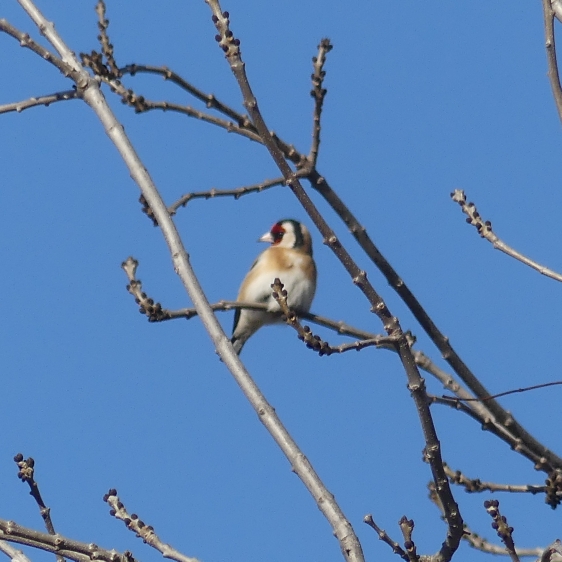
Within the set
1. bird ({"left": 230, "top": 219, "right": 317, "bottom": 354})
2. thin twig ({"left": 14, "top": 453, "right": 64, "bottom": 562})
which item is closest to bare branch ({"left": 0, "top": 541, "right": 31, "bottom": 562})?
thin twig ({"left": 14, "top": 453, "right": 64, "bottom": 562})

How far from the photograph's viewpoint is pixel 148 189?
9.19 feet

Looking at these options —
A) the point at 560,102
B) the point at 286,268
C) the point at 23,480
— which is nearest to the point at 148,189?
the point at 23,480

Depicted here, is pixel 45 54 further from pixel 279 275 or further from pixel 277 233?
pixel 277 233

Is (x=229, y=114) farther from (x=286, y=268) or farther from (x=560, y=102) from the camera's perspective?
(x=286, y=268)

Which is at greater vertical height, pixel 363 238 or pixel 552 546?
pixel 363 238

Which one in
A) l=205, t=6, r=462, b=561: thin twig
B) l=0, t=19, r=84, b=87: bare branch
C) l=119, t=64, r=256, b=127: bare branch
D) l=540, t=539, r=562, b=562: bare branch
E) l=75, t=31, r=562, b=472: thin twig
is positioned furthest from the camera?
l=119, t=64, r=256, b=127: bare branch

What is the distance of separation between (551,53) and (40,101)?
5.32ft

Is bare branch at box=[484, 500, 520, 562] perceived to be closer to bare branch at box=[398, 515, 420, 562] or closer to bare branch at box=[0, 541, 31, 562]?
bare branch at box=[398, 515, 420, 562]

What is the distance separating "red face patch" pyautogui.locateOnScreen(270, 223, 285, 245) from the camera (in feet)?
22.1

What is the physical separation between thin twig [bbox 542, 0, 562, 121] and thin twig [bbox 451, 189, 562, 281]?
0.50m

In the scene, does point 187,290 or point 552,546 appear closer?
point 552,546

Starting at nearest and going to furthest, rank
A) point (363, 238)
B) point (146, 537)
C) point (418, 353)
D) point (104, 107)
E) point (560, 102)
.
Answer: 1. point (146, 537)
2. point (104, 107)
3. point (560, 102)
4. point (363, 238)
5. point (418, 353)

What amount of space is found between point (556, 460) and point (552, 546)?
1393mm

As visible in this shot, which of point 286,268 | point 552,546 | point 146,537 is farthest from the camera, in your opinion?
point 286,268
